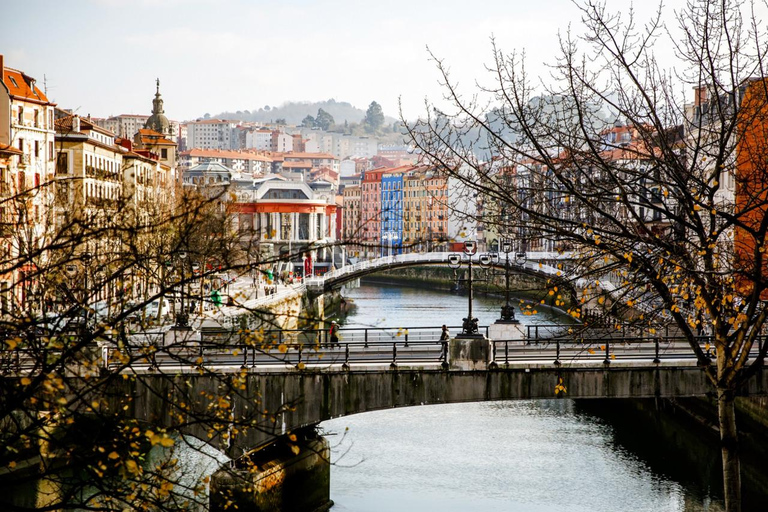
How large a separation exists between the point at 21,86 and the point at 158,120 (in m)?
51.7

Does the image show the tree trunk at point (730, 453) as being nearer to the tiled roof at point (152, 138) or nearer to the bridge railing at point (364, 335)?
the bridge railing at point (364, 335)

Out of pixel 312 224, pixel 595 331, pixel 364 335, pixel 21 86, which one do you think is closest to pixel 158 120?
pixel 312 224

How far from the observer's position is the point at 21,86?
45438 millimetres

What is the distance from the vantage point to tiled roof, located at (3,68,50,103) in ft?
144

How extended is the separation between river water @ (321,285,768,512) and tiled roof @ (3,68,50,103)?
2147 cm

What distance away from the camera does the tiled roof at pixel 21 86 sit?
4376 centimetres

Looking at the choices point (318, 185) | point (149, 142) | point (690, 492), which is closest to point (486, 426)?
point (690, 492)

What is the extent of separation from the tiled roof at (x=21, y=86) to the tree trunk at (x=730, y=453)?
3674 centimetres

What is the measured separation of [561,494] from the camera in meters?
22.4

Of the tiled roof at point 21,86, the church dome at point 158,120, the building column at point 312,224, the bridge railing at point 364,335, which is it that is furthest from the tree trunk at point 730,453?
the building column at point 312,224

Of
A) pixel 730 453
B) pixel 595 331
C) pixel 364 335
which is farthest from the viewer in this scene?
pixel 364 335

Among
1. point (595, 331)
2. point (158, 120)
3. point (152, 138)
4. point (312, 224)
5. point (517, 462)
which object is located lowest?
point (517, 462)

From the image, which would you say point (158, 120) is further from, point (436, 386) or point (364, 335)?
point (436, 386)

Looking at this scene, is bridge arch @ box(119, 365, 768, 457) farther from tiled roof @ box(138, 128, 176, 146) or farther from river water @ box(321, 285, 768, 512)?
tiled roof @ box(138, 128, 176, 146)
